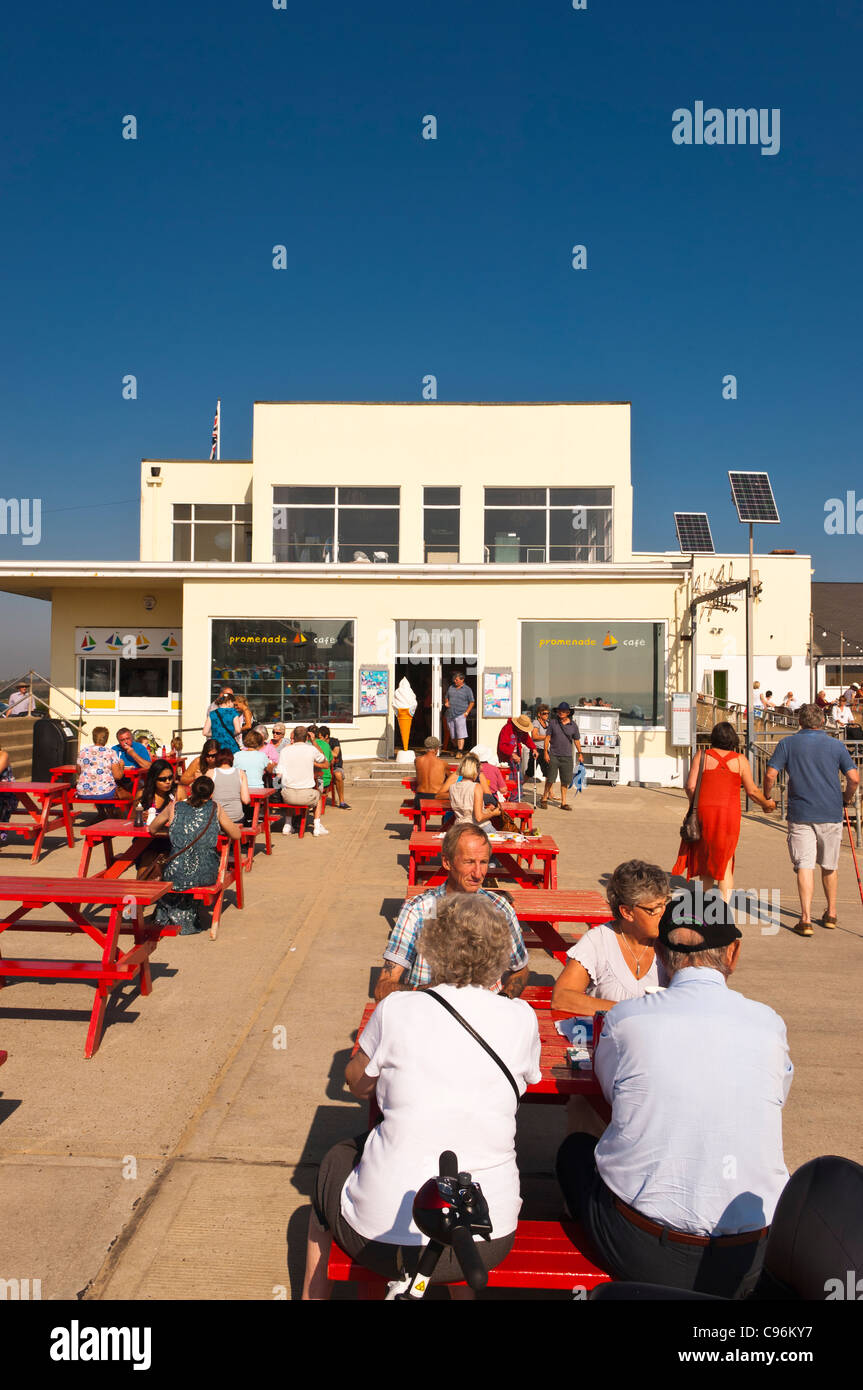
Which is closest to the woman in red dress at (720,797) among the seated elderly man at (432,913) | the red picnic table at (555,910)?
the red picnic table at (555,910)

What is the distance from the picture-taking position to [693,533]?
2703 cm

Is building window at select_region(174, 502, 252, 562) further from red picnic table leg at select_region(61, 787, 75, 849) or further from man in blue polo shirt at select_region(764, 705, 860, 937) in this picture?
man in blue polo shirt at select_region(764, 705, 860, 937)

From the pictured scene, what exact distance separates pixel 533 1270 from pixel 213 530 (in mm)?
21371

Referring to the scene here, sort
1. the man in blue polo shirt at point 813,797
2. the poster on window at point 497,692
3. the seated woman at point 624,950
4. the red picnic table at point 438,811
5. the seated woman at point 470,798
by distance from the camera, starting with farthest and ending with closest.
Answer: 1. the poster on window at point 497,692
2. the red picnic table at point 438,811
3. the seated woman at point 470,798
4. the man in blue polo shirt at point 813,797
5. the seated woman at point 624,950

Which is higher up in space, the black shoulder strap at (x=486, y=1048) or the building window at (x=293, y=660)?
the building window at (x=293, y=660)

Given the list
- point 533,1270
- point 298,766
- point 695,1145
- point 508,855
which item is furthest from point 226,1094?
point 298,766

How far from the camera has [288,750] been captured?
11000 millimetres

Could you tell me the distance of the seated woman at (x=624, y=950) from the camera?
12.5ft

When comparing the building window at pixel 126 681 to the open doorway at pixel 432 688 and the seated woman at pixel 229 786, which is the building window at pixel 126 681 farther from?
the seated woman at pixel 229 786

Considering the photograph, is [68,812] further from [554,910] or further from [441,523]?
[441,523]

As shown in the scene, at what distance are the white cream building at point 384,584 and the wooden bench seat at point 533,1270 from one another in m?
15.0
